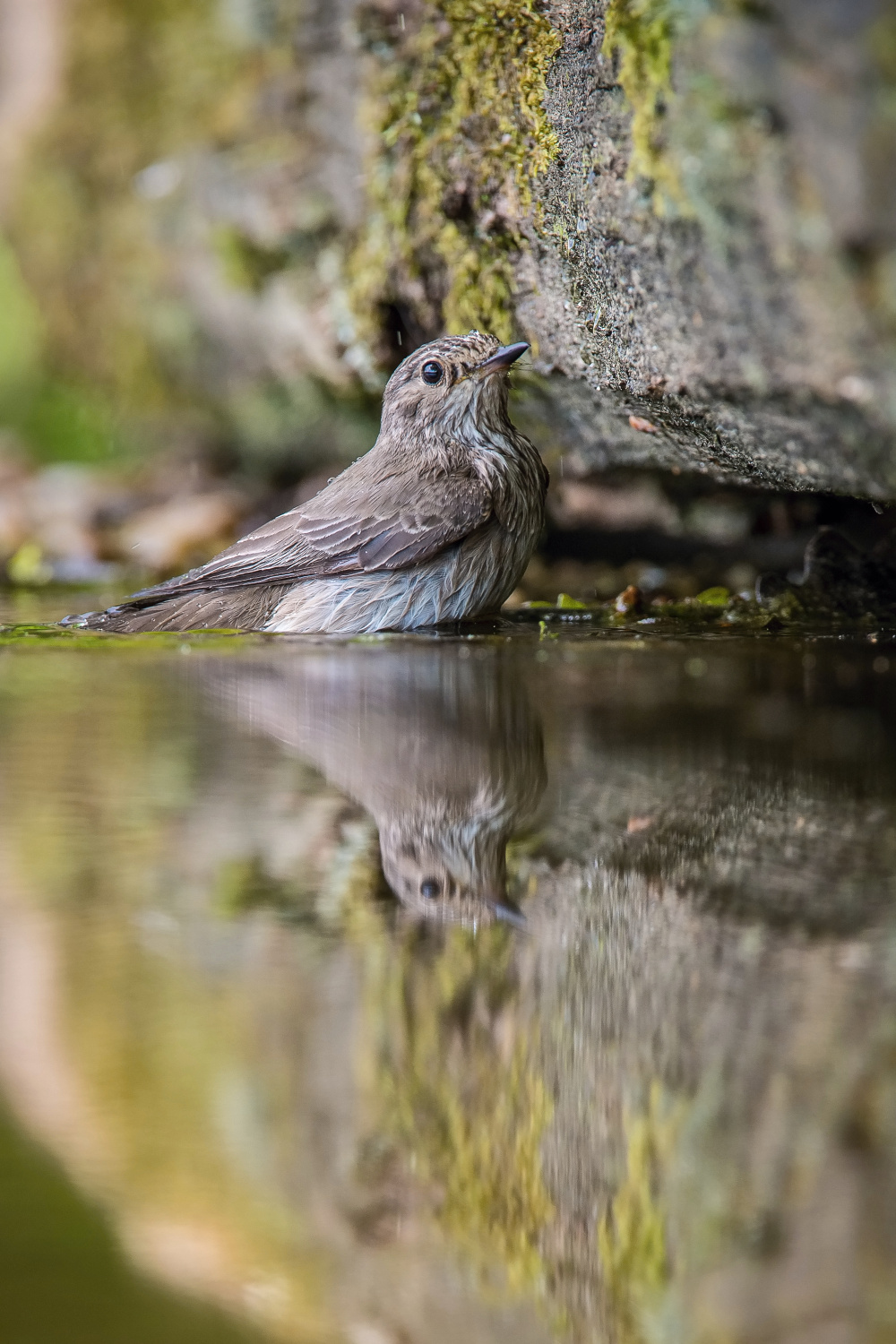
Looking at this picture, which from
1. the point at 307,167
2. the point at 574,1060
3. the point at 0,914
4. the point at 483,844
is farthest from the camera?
the point at 307,167

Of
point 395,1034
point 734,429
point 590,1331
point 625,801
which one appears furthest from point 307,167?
point 590,1331

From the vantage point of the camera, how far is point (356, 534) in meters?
5.36

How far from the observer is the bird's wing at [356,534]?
16.9 ft

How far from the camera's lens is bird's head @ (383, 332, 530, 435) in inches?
211

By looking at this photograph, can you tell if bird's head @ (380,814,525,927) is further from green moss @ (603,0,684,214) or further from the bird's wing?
the bird's wing

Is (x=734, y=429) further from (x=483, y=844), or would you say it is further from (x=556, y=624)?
(x=483, y=844)

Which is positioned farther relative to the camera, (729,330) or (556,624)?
(556,624)

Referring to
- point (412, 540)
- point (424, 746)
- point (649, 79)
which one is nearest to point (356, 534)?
point (412, 540)

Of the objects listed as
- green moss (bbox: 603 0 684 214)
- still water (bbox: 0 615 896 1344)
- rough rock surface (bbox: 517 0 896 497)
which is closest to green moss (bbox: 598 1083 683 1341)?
still water (bbox: 0 615 896 1344)

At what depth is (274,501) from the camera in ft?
28.9

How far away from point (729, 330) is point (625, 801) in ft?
4.75

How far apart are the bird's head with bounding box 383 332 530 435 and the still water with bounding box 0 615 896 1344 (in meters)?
2.95

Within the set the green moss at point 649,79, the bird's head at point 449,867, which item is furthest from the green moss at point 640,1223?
the green moss at point 649,79

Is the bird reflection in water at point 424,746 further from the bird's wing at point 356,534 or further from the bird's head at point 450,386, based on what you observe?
the bird's head at point 450,386
